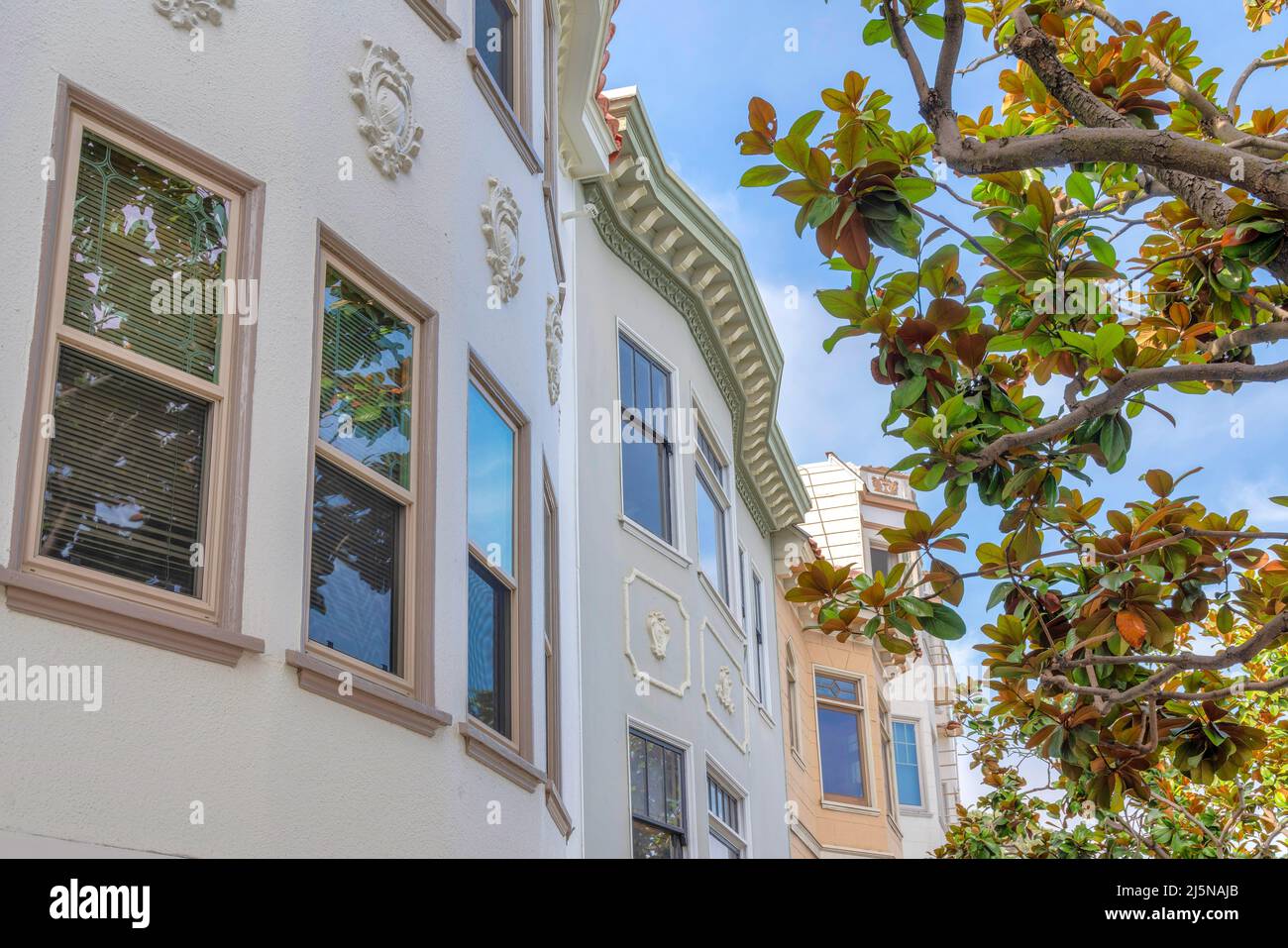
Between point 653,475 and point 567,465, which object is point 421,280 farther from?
point 653,475

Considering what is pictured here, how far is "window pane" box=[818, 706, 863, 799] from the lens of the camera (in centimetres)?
2712

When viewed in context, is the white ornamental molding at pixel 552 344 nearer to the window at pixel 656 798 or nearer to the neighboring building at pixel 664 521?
the neighboring building at pixel 664 521

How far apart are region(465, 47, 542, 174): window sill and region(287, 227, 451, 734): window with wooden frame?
1.94 m

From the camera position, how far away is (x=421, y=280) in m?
7.55

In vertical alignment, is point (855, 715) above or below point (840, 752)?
above

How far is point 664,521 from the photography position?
1541 centimetres

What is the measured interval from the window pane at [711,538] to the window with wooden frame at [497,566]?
7.71 metres

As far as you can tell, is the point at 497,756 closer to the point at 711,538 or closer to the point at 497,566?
the point at 497,566

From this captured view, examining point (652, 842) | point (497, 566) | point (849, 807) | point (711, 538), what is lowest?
point (652, 842)

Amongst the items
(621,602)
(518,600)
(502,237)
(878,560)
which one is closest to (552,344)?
(502,237)

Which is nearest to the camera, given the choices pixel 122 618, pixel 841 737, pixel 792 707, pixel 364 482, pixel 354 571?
pixel 122 618

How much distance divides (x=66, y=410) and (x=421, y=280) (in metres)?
2.46

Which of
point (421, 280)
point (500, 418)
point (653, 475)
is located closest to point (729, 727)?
point (653, 475)

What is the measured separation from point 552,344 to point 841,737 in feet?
62.8
